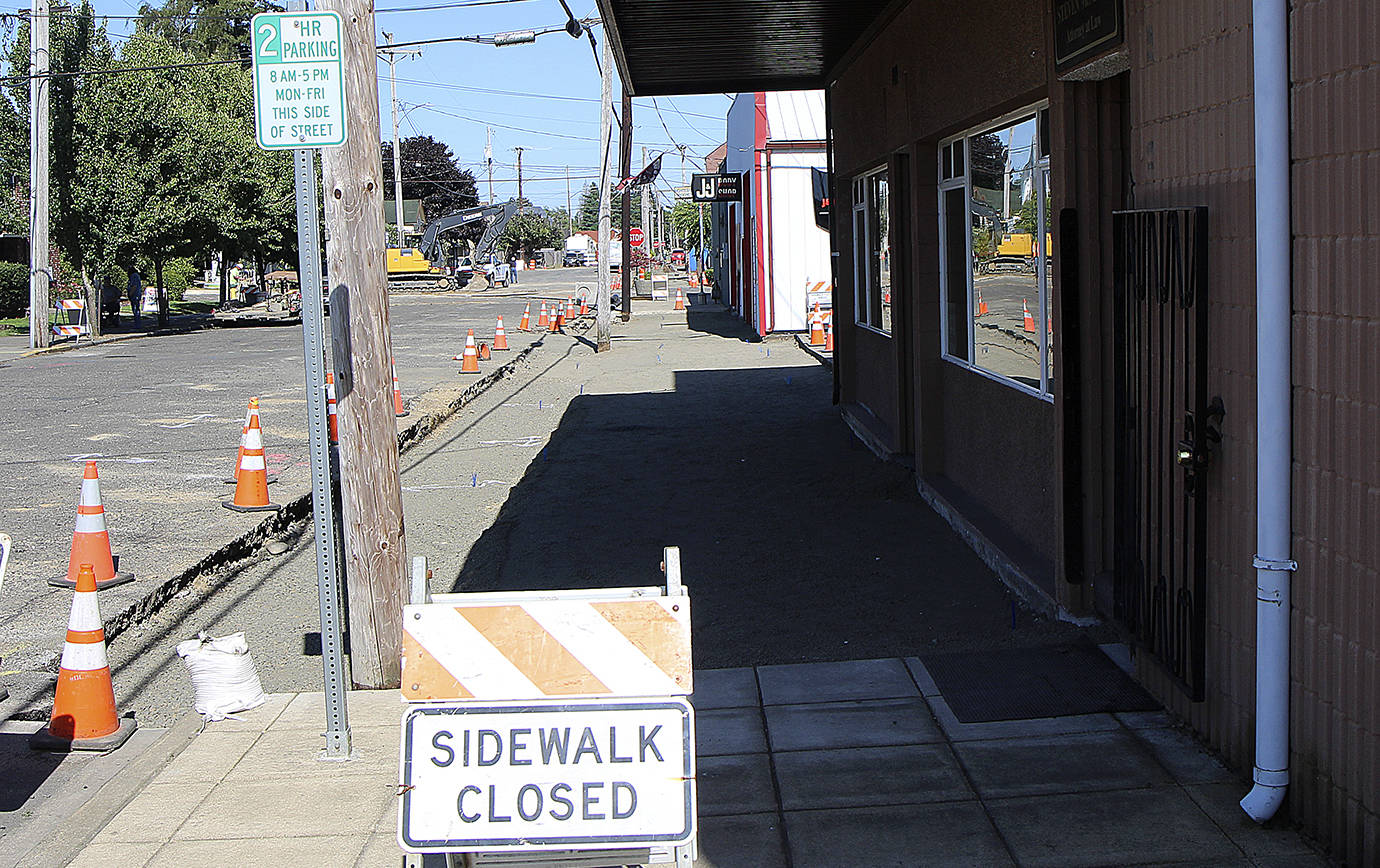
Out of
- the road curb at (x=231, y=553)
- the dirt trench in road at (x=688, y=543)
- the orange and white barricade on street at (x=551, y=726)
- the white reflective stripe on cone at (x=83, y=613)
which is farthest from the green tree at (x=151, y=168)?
the orange and white barricade on street at (x=551, y=726)

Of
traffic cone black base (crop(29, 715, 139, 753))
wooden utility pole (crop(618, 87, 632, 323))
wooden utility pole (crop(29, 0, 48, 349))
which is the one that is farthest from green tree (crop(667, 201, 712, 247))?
traffic cone black base (crop(29, 715, 139, 753))

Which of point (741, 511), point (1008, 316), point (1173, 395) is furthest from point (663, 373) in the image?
point (1173, 395)

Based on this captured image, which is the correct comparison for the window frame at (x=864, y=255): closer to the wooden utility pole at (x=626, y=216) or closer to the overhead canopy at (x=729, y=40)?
the overhead canopy at (x=729, y=40)

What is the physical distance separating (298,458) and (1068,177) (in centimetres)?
888

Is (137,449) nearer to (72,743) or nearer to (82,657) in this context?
(82,657)

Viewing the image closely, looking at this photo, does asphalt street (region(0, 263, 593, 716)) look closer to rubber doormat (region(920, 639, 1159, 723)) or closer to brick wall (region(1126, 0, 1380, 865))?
rubber doormat (region(920, 639, 1159, 723))

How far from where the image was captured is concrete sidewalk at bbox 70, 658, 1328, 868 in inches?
161

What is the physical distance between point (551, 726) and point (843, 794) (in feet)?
5.07

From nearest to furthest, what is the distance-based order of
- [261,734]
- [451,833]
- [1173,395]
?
[451,833] → [1173,395] → [261,734]

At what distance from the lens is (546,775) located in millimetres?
3369

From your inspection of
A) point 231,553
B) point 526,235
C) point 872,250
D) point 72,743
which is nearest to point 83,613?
point 72,743

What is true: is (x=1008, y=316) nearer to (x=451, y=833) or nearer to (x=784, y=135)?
(x=451, y=833)

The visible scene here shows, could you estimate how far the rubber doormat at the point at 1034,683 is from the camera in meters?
5.32

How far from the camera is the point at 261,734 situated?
5.50 meters
